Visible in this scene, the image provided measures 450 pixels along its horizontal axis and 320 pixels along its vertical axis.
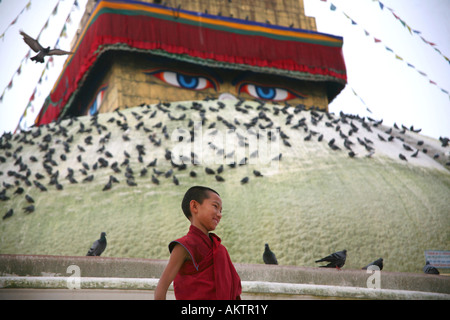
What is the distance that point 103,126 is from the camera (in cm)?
871

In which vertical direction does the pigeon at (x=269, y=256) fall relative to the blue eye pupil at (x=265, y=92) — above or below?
below

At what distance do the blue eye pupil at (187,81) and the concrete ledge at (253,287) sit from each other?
26.3 ft

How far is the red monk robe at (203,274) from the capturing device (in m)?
2.40

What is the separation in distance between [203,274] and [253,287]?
152 cm

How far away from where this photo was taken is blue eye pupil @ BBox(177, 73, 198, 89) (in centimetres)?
1148

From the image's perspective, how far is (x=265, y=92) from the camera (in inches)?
480

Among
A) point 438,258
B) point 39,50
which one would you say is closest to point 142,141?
point 39,50

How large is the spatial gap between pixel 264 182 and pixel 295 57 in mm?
5572

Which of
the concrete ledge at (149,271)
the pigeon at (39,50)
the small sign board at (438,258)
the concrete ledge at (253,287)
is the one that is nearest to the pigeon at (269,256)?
the concrete ledge at (149,271)

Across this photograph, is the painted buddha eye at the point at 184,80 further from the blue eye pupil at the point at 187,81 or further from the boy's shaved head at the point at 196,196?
the boy's shaved head at the point at 196,196

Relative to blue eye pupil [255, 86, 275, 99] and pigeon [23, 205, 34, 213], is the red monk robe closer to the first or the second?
pigeon [23, 205, 34, 213]
